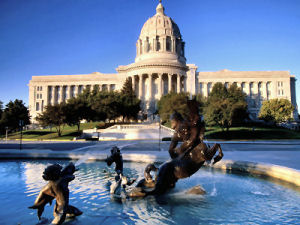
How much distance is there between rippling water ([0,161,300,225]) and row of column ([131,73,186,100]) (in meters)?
67.7

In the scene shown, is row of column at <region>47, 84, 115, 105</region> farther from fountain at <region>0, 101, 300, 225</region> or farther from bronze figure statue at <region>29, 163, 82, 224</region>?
bronze figure statue at <region>29, 163, 82, 224</region>

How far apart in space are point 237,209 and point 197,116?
212 cm

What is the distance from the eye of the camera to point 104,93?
56938 millimetres

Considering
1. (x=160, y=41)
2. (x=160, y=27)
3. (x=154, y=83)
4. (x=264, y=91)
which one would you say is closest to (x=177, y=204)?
(x=154, y=83)

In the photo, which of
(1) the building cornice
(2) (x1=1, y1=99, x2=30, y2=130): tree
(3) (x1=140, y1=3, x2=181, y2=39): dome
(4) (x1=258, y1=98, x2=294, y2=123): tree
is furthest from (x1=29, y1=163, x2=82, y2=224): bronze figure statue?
(3) (x1=140, y1=3, x2=181, y2=39): dome

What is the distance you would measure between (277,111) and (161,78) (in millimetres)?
34694

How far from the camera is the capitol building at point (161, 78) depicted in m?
77.8

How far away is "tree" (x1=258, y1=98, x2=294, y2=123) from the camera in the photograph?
191 ft

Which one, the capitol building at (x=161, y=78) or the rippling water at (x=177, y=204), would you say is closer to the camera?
the rippling water at (x=177, y=204)

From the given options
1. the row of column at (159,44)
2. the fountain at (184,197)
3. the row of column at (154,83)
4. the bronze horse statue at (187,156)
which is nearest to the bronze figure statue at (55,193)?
the fountain at (184,197)

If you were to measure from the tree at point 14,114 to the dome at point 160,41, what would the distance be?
42.2m

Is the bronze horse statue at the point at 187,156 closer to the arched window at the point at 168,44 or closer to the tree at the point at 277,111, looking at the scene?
the tree at the point at 277,111

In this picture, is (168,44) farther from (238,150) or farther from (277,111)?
(238,150)

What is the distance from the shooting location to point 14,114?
1857 inches
